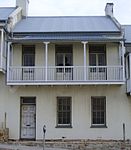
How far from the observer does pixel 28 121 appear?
22953mm

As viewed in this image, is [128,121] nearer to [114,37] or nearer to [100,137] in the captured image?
[100,137]

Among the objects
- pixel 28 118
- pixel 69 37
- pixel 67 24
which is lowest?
pixel 28 118

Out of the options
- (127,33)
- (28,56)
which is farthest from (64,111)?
(127,33)

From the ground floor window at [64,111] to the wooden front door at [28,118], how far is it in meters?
1.65

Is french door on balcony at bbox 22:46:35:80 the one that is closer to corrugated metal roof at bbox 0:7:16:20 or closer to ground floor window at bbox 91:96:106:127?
corrugated metal roof at bbox 0:7:16:20

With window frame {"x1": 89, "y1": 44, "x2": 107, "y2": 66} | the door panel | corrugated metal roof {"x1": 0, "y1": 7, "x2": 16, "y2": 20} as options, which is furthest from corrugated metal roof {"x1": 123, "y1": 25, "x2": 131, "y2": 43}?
corrugated metal roof {"x1": 0, "y1": 7, "x2": 16, "y2": 20}

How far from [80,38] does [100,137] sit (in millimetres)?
6337

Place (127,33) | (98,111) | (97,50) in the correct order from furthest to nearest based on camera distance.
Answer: (127,33) → (97,50) → (98,111)

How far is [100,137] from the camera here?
22.1 metres

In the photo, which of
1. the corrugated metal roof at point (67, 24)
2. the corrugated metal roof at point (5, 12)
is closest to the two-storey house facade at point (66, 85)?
the corrugated metal roof at point (67, 24)

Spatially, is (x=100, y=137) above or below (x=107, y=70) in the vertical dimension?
below

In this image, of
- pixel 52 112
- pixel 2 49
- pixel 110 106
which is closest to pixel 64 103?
pixel 52 112

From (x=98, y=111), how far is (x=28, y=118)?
15.0 ft

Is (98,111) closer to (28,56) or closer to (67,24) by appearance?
(28,56)
